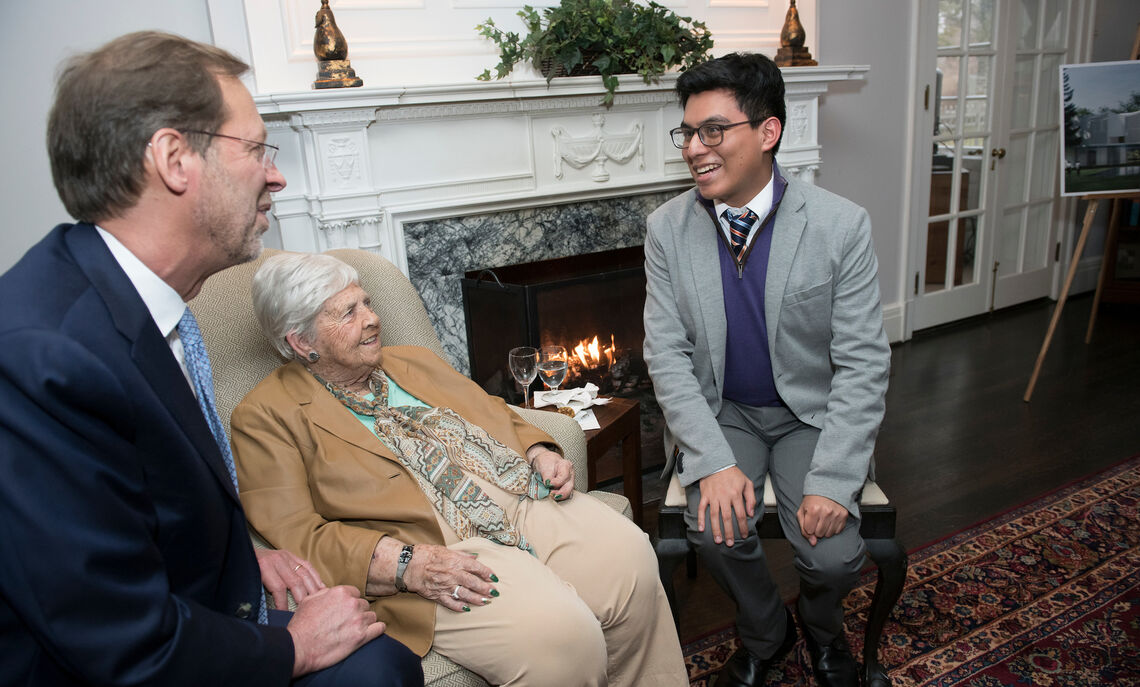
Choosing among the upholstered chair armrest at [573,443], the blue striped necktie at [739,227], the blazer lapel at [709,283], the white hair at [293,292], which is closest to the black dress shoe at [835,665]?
the upholstered chair armrest at [573,443]

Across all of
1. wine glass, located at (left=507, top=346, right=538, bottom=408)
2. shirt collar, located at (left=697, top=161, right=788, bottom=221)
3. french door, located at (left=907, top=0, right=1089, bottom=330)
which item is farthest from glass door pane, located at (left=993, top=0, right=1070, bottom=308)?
wine glass, located at (left=507, top=346, right=538, bottom=408)

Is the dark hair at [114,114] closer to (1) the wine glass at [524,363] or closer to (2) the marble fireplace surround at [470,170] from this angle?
(1) the wine glass at [524,363]

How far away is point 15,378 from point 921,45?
4.20 metres

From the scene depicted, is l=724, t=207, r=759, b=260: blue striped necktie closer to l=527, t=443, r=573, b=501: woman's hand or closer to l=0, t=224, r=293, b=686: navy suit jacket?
l=527, t=443, r=573, b=501: woman's hand

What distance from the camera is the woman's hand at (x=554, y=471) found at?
5.40 feet

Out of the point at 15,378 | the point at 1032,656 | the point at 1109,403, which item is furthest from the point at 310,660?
the point at 1109,403

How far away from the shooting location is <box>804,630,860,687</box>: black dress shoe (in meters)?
1.70

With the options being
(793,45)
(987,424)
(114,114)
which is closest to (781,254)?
(114,114)

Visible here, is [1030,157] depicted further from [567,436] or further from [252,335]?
[252,335]

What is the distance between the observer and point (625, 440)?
85.5 inches

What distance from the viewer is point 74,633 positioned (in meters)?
0.83

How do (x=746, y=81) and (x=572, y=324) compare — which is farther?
(x=572, y=324)

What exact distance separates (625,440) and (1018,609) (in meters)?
1.10

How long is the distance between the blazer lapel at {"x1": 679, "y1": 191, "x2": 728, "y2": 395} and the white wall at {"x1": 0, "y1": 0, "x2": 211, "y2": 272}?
1.70 m
